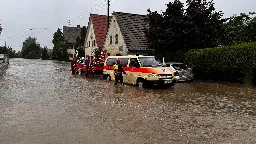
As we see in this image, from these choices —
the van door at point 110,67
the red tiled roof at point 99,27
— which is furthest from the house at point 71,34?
the van door at point 110,67

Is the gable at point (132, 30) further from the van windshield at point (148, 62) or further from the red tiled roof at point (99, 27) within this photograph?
the van windshield at point (148, 62)

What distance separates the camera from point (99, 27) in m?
52.7

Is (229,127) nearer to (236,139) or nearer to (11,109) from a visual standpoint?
(236,139)

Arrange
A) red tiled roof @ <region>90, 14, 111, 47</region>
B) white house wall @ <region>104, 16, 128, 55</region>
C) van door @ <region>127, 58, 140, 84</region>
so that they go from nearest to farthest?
van door @ <region>127, 58, 140, 84</region>
white house wall @ <region>104, 16, 128, 55</region>
red tiled roof @ <region>90, 14, 111, 47</region>

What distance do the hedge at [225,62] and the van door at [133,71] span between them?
6423 millimetres

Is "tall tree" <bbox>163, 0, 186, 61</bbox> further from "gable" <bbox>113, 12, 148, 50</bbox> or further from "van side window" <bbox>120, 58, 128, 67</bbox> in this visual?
"gable" <bbox>113, 12, 148, 50</bbox>

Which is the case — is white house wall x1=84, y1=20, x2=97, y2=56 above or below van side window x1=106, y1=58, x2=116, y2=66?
above

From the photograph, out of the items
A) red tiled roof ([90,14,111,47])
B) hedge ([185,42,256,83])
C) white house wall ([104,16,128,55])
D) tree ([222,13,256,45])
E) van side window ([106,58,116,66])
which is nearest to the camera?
hedge ([185,42,256,83])

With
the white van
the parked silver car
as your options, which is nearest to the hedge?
the parked silver car

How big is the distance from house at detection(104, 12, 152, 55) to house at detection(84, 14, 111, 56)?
8265 mm

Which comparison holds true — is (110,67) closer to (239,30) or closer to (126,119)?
(126,119)

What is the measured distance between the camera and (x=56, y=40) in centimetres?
8394

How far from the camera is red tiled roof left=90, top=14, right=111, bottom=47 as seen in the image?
51.1m

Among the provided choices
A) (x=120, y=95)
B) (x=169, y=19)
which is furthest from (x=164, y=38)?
(x=120, y=95)
